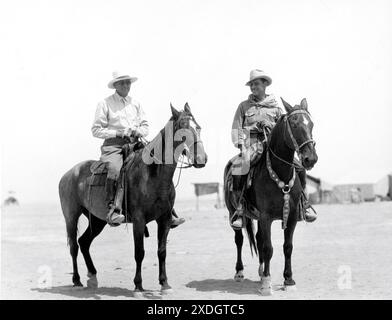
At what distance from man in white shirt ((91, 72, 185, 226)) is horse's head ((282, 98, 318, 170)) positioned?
231cm

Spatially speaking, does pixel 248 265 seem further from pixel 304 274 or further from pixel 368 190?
pixel 368 190

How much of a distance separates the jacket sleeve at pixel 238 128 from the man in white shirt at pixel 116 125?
4.96ft

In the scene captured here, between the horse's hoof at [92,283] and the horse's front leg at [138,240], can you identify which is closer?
the horse's front leg at [138,240]

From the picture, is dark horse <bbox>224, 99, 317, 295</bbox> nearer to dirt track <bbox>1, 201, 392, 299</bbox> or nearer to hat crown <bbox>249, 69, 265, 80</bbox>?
dirt track <bbox>1, 201, 392, 299</bbox>

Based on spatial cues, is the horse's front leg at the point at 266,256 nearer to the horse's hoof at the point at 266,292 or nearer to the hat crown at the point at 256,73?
the horse's hoof at the point at 266,292

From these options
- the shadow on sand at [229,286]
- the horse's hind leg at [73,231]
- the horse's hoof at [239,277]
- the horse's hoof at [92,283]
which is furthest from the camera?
the horse's hoof at [239,277]

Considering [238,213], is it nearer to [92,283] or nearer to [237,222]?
[237,222]

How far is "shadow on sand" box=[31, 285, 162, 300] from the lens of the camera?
28.0ft

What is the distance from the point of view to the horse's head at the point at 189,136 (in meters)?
7.88

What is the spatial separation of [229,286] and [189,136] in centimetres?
302

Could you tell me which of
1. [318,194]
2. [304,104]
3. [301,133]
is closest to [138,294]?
[301,133]

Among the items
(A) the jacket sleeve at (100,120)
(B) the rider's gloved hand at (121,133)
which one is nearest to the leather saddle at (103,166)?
(B) the rider's gloved hand at (121,133)

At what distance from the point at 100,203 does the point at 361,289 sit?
4.44m
